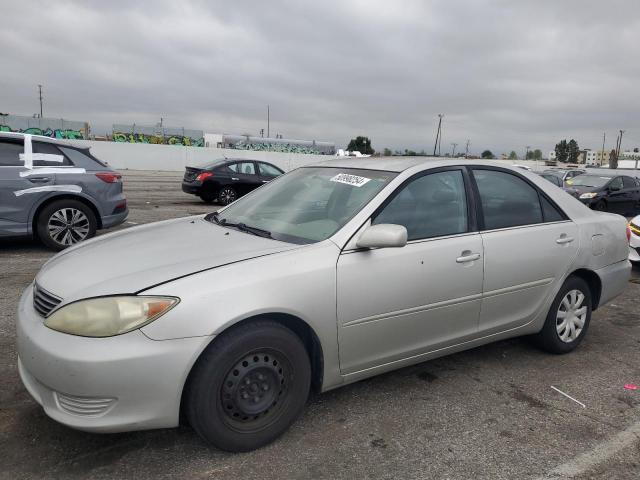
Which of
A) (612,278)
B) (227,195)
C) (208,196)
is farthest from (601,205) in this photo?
(612,278)

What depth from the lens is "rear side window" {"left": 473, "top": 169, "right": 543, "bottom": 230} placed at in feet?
11.8

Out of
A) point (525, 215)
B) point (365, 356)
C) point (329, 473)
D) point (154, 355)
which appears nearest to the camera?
point (154, 355)

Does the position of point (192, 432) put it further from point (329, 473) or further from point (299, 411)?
point (329, 473)

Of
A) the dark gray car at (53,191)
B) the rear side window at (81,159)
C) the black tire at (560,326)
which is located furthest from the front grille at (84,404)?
the rear side window at (81,159)

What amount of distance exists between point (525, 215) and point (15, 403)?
3601mm

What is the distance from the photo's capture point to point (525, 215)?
379cm

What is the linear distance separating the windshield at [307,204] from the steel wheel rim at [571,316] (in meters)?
1.85

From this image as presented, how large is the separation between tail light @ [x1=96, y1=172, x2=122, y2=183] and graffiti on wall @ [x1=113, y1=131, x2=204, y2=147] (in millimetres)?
41111

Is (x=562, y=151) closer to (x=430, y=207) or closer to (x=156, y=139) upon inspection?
A: (x=156, y=139)

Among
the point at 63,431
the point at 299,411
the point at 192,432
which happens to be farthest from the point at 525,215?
the point at 63,431

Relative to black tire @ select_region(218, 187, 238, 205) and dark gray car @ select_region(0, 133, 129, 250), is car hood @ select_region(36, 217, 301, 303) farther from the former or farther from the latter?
black tire @ select_region(218, 187, 238, 205)

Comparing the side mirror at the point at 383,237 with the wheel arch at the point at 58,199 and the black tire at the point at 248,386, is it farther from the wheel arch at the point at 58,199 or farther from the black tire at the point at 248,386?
the wheel arch at the point at 58,199

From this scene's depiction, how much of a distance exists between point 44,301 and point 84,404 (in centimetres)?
62

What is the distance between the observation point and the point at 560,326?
157 inches
